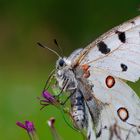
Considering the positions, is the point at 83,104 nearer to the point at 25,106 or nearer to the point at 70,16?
the point at 25,106

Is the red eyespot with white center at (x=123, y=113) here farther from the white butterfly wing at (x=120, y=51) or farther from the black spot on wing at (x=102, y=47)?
the black spot on wing at (x=102, y=47)

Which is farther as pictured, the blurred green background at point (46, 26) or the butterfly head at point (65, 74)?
the blurred green background at point (46, 26)

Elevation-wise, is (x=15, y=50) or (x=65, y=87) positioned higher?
(x=15, y=50)

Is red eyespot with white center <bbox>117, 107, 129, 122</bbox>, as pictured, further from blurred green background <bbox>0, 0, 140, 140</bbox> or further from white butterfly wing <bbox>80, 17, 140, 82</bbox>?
blurred green background <bbox>0, 0, 140, 140</bbox>

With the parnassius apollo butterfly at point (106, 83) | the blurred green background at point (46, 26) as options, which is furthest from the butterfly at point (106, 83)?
the blurred green background at point (46, 26)

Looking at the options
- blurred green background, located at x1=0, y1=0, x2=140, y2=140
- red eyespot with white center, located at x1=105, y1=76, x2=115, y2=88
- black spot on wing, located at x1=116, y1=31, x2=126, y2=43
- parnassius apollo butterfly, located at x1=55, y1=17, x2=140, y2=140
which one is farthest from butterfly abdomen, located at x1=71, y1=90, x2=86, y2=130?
blurred green background, located at x1=0, y1=0, x2=140, y2=140

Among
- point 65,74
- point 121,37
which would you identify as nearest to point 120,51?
point 121,37

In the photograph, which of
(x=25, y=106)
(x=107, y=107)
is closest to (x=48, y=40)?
(x=25, y=106)
